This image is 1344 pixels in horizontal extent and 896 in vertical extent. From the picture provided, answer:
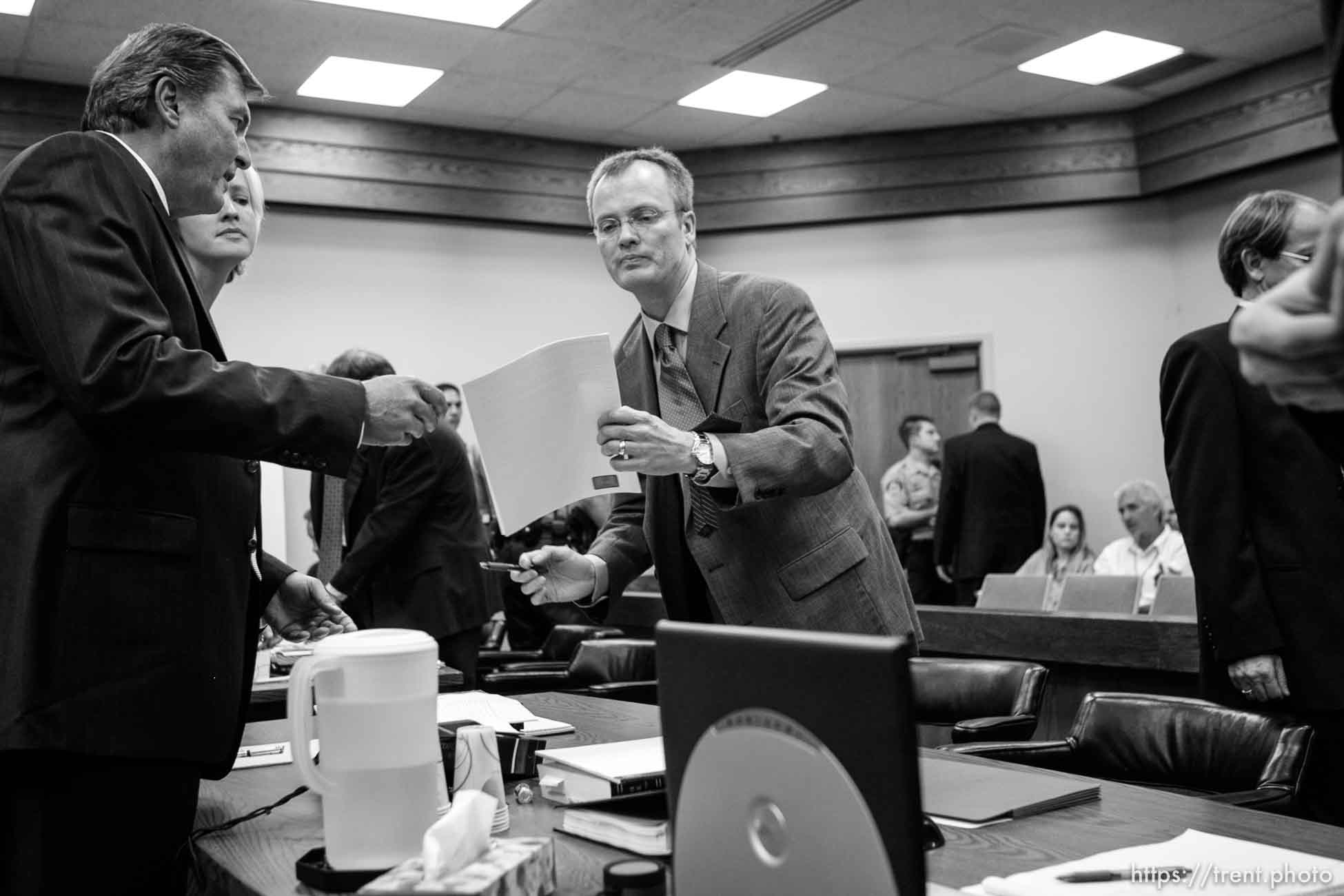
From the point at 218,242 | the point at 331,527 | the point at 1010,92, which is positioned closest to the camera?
the point at 218,242

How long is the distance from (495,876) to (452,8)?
20.0 ft

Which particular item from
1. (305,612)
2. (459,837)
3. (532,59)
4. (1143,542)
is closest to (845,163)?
(532,59)

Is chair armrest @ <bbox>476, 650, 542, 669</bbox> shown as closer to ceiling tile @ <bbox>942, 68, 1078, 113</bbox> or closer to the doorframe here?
the doorframe

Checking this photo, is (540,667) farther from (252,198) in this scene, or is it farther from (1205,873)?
(1205,873)

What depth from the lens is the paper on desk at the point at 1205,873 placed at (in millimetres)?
1088

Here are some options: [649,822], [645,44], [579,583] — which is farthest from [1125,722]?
[645,44]

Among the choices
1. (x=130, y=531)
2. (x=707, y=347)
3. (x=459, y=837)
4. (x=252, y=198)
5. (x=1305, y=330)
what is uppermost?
(x=252, y=198)

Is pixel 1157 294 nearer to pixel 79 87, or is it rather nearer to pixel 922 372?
pixel 922 372

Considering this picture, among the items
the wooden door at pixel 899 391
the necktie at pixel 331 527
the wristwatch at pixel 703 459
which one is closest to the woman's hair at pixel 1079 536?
the wooden door at pixel 899 391

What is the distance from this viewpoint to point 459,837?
1.00 m

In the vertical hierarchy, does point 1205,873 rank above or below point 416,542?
below

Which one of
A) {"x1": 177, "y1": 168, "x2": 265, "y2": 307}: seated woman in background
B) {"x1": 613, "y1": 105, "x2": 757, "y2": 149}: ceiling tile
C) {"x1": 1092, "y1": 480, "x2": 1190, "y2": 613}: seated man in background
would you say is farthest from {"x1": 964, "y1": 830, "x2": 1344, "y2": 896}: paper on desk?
{"x1": 613, "y1": 105, "x2": 757, "y2": 149}: ceiling tile

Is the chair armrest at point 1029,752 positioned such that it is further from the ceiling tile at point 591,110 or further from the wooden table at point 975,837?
the ceiling tile at point 591,110

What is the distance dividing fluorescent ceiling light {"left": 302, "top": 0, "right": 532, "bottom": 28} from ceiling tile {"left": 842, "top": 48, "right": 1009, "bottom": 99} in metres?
2.31
